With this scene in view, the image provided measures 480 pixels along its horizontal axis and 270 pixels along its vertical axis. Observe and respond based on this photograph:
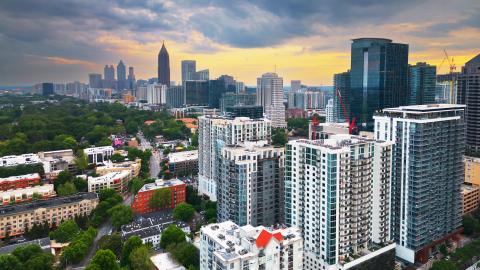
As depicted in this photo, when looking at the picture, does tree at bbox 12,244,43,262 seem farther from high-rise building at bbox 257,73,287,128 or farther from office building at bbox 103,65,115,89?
office building at bbox 103,65,115,89

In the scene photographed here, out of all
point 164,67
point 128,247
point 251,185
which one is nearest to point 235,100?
point 251,185

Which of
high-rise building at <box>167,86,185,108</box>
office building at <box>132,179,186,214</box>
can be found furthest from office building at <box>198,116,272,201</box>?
high-rise building at <box>167,86,185,108</box>

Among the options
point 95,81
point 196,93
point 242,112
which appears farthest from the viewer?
point 95,81

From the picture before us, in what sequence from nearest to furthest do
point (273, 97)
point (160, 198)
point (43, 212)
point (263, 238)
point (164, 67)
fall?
1. point (263, 238)
2. point (43, 212)
3. point (160, 198)
4. point (273, 97)
5. point (164, 67)

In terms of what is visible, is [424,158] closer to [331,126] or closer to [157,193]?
[331,126]

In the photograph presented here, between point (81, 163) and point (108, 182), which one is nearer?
point (108, 182)

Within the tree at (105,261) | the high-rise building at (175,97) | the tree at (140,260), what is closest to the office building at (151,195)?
the tree at (140,260)

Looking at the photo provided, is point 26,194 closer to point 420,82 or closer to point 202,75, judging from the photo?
point 420,82
